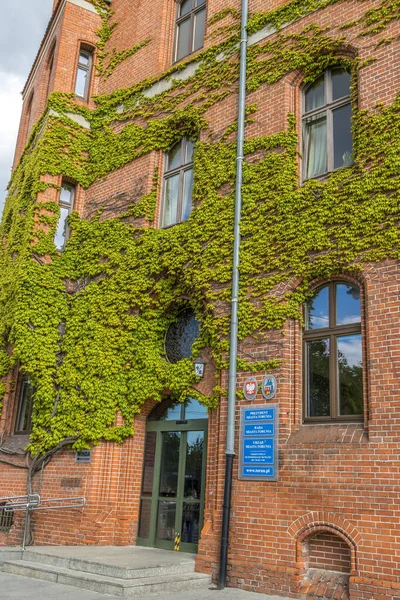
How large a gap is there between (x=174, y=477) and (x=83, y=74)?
10433 mm

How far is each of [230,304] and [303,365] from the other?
5.32ft

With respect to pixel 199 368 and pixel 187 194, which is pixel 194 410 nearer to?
pixel 199 368

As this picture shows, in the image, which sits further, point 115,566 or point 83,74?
point 83,74

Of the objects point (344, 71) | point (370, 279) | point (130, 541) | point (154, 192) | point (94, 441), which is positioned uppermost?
point (344, 71)

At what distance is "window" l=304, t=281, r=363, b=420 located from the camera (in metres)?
8.33

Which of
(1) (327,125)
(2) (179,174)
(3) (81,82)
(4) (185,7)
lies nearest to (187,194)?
(2) (179,174)

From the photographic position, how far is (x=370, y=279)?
27.0ft

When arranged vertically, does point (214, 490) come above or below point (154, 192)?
below

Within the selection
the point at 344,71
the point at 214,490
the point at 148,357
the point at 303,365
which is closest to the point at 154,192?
the point at 148,357

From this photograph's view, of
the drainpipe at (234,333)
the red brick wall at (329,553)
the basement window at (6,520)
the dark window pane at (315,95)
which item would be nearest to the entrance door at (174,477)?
the drainpipe at (234,333)

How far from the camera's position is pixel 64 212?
46.9ft

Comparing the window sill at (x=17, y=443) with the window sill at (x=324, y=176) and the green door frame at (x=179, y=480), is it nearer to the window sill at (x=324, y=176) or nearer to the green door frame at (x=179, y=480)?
the green door frame at (x=179, y=480)

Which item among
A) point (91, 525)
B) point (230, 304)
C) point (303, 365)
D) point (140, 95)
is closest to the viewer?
point (303, 365)

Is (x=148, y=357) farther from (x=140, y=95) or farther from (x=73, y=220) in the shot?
(x=140, y=95)
